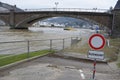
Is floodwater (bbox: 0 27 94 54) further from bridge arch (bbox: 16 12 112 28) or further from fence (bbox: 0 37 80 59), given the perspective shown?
bridge arch (bbox: 16 12 112 28)

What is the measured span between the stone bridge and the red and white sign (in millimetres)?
58216

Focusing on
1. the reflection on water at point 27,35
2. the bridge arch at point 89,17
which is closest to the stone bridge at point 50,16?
the bridge arch at point 89,17

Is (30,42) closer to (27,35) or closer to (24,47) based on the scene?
(24,47)

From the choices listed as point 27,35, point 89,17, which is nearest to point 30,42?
point 27,35

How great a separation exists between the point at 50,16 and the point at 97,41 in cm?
7608

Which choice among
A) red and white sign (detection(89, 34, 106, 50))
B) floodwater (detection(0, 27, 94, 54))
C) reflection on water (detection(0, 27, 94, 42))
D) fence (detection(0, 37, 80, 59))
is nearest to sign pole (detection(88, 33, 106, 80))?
red and white sign (detection(89, 34, 106, 50))

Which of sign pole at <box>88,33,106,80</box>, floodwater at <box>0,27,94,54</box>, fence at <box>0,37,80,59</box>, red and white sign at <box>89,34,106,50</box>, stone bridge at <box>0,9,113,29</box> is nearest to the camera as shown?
sign pole at <box>88,33,106,80</box>

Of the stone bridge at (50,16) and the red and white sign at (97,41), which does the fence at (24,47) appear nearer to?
the red and white sign at (97,41)

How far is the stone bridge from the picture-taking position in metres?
67.6

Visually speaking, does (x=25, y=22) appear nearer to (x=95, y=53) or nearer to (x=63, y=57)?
(x=63, y=57)

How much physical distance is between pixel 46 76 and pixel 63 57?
6.49 meters

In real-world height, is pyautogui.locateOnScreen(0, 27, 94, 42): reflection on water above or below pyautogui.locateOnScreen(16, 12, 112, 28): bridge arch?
below

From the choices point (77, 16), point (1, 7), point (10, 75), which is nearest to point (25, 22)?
point (77, 16)

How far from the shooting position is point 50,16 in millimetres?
84125
